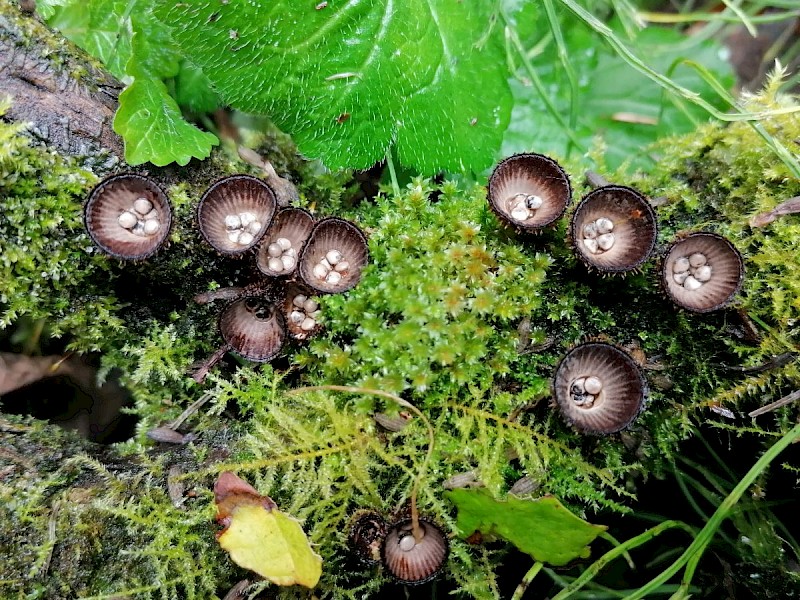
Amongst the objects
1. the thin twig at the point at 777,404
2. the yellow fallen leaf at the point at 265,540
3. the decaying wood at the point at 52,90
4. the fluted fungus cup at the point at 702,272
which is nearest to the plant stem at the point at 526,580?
the yellow fallen leaf at the point at 265,540

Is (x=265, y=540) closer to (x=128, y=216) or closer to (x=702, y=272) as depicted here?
(x=128, y=216)

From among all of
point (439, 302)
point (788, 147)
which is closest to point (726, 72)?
point (788, 147)

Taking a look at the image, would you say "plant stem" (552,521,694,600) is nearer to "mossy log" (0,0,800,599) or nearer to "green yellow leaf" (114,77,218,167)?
"mossy log" (0,0,800,599)

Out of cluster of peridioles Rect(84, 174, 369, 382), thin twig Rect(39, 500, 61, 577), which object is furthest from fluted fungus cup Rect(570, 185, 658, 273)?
thin twig Rect(39, 500, 61, 577)

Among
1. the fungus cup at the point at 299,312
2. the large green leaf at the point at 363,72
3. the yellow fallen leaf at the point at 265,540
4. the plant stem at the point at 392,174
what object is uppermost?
the large green leaf at the point at 363,72

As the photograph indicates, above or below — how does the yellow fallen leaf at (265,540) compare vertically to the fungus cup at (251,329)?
below

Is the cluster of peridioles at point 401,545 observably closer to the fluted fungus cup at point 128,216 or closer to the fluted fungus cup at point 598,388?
the fluted fungus cup at point 598,388

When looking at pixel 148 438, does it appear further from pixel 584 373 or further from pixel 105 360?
pixel 584 373
